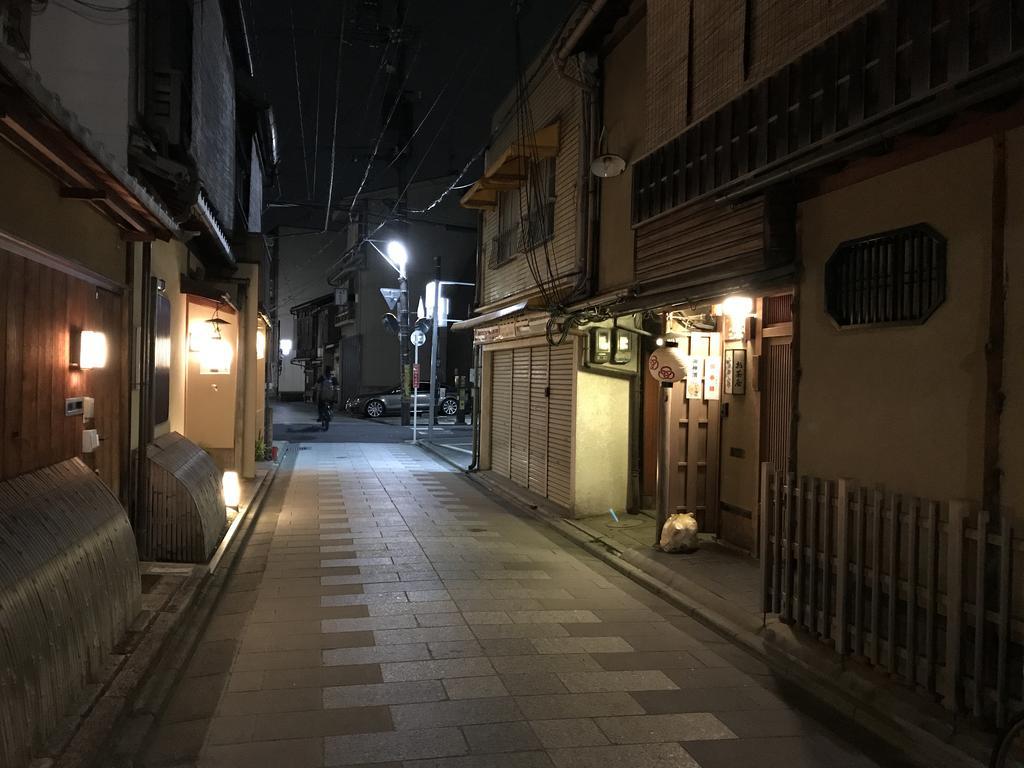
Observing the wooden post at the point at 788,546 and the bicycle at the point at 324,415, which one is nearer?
the wooden post at the point at 788,546

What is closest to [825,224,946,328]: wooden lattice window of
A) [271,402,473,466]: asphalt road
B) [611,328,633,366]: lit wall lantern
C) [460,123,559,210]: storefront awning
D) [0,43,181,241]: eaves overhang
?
[0,43,181,241]: eaves overhang

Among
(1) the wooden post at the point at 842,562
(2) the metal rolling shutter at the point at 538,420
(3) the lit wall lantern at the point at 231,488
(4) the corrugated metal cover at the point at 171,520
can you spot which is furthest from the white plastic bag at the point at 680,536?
(3) the lit wall lantern at the point at 231,488

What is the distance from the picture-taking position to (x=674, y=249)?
1009 centimetres

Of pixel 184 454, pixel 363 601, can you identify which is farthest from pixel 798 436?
pixel 184 454

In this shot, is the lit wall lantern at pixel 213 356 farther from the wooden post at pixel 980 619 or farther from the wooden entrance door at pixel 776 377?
the wooden post at pixel 980 619

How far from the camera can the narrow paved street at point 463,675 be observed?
497cm

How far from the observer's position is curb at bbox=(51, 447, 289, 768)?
4.60m

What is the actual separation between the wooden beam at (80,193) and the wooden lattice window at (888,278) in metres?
6.72

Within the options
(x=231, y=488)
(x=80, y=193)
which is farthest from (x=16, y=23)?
(x=231, y=488)

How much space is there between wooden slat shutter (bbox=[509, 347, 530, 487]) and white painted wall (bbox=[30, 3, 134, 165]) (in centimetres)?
962

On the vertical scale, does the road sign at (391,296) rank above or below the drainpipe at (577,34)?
below

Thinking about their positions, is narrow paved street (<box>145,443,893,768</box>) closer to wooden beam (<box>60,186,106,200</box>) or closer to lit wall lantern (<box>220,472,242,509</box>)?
lit wall lantern (<box>220,472,242,509</box>)

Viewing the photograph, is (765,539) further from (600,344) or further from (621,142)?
(621,142)

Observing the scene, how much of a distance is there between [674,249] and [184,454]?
7632mm
